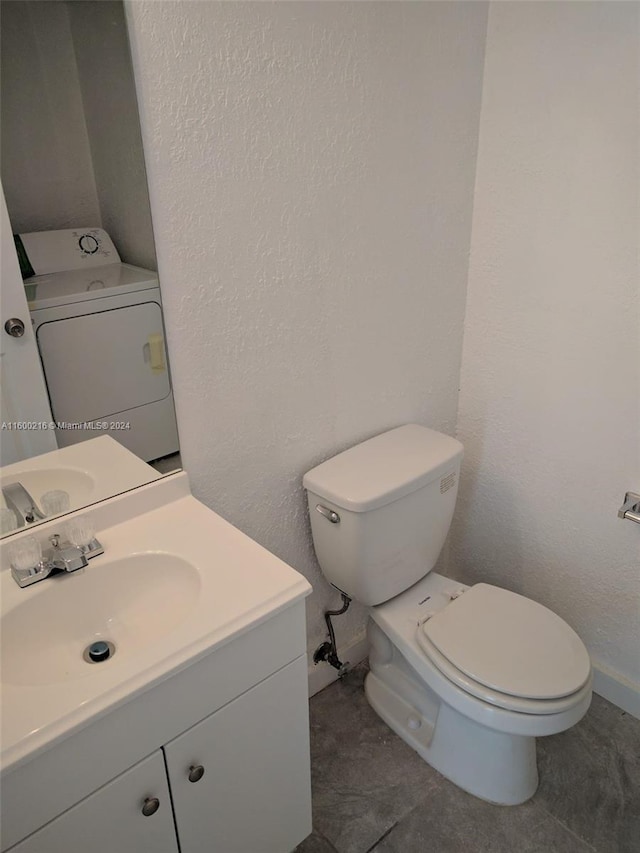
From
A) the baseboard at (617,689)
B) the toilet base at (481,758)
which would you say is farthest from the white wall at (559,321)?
the toilet base at (481,758)

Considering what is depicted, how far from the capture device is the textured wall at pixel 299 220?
3.60 ft

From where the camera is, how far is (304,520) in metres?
1.58

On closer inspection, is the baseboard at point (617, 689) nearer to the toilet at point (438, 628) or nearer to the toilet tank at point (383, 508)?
the toilet at point (438, 628)

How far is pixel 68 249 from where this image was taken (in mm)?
1067

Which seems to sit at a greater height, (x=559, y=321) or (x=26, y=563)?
(x=559, y=321)

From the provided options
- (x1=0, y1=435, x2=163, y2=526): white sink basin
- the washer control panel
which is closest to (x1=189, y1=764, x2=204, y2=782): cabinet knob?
(x1=0, y1=435, x2=163, y2=526): white sink basin

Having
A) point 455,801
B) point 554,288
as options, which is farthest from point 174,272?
point 455,801

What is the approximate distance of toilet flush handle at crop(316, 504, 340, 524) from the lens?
4.75ft

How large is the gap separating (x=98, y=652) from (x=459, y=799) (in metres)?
1.01

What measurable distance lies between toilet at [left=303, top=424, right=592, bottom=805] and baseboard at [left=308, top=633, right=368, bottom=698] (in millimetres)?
195

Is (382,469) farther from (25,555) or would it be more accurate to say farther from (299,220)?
(25,555)

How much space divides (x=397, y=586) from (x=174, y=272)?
0.95 m

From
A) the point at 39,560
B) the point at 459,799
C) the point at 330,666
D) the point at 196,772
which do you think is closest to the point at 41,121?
the point at 39,560

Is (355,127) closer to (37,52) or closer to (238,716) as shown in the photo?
(37,52)
